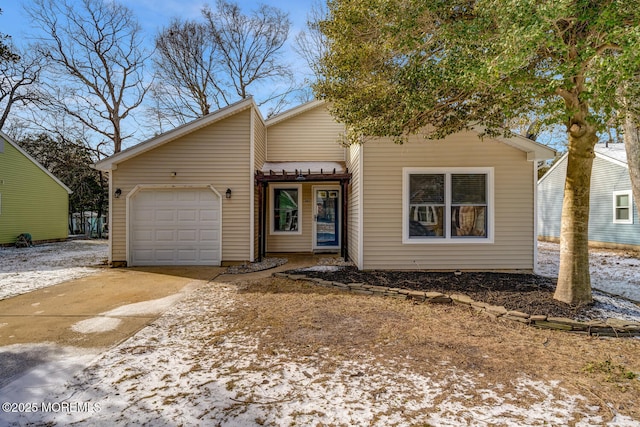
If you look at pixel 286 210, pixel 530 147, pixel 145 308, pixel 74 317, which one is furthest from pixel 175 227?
pixel 530 147

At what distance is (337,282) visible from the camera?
639 centimetres

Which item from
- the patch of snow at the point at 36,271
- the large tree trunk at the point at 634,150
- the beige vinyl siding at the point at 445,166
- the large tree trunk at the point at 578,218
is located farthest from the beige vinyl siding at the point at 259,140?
the large tree trunk at the point at 634,150

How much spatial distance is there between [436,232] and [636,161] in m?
6.01

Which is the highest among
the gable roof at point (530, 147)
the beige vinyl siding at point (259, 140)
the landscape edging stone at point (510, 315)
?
the beige vinyl siding at point (259, 140)

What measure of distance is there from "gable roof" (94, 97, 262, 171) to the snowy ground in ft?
20.1

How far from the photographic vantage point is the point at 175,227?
8898 mm

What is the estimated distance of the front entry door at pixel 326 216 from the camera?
11.0m

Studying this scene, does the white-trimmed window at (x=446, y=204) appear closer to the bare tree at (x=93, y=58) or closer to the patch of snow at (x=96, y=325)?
the patch of snow at (x=96, y=325)

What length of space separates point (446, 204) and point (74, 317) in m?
7.05

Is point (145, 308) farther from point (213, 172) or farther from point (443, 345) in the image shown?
point (213, 172)

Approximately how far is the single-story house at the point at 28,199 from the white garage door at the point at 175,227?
29.4ft

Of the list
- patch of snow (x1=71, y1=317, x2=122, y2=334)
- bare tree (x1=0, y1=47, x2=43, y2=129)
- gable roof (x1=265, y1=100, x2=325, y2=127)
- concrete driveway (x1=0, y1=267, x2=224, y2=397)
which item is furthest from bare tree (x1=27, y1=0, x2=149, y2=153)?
patch of snow (x1=71, y1=317, x2=122, y2=334)

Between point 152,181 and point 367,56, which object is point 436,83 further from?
point 152,181

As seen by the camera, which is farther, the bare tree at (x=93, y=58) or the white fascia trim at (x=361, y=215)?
the bare tree at (x=93, y=58)
